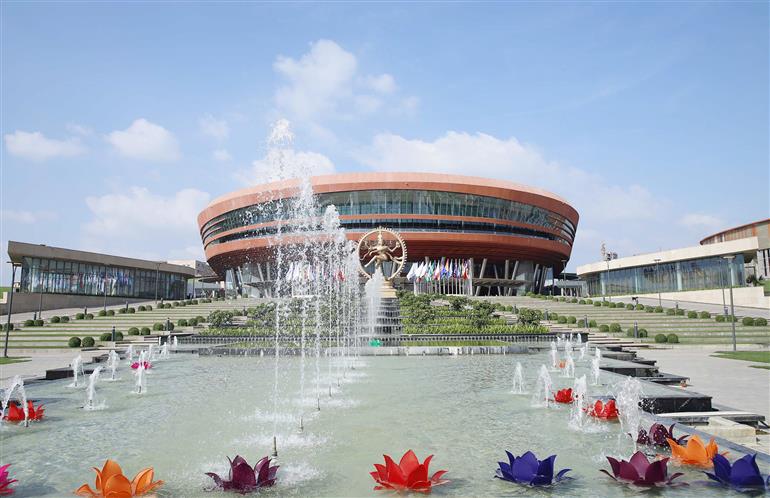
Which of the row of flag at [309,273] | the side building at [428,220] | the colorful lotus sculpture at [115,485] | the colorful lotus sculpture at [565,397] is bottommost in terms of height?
the colorful lotus sculpture at [565,397]

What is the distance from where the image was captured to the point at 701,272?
59969 mm

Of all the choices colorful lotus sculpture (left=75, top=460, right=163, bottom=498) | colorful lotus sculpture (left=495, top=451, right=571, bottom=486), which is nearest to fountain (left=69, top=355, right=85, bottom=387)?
colorful lotus sculpture (left=75, top=460, right=163, bottom=498)

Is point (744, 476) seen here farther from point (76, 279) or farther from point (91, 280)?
point (91, 280)

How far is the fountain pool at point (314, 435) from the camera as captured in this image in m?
5.43

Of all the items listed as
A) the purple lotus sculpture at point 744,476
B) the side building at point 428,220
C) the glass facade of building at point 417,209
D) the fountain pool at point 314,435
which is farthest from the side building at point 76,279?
the purple lotus sculpture at point 744,476

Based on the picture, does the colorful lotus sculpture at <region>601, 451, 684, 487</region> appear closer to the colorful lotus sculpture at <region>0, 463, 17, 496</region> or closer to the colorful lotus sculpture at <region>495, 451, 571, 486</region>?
the colorful lotus sculpture at <region>495, 451, 571, 486</region>

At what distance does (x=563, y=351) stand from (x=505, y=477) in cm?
1887

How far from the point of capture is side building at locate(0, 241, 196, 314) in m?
52.6

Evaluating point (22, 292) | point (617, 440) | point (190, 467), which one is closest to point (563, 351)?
point (617, 440)

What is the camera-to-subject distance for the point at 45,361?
21734mm

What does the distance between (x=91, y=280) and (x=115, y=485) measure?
66.3m

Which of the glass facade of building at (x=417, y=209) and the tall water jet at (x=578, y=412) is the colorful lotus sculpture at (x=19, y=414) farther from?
the glass facade of building at (x=417, y=209)

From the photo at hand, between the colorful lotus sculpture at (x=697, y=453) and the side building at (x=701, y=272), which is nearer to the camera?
the colorful lotus sculpture at (x=697, y=453)

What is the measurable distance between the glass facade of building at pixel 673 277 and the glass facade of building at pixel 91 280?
6630 cm
